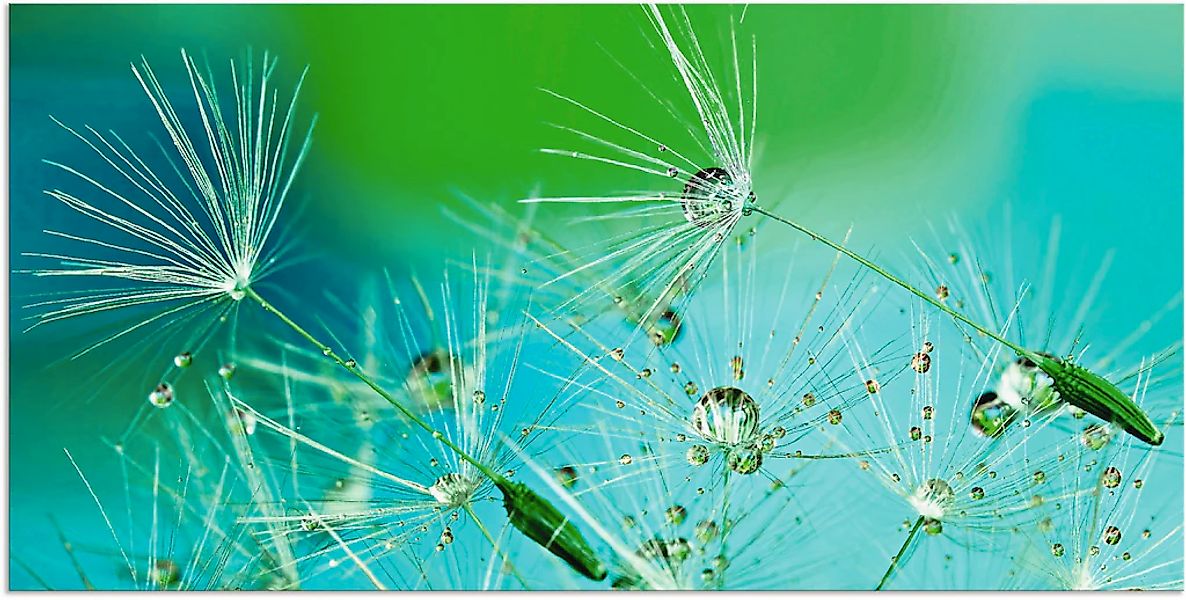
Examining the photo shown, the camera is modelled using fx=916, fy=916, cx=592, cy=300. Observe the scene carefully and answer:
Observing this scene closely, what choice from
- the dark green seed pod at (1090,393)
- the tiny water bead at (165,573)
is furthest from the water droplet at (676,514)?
the tiny water bead at (165,573)

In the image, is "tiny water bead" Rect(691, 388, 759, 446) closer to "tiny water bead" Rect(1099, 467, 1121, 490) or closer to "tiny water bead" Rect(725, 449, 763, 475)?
"tiny water bead" Rect(725, 449, 763, 475)

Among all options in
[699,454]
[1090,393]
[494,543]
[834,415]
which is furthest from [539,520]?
[1090,393]

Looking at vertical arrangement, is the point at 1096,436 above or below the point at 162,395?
above

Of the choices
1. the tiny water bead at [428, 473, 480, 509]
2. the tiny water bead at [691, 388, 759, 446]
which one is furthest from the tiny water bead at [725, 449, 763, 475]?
the tiny water bead at [428, 473, 480, 509]

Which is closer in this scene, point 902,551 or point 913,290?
point 913,290

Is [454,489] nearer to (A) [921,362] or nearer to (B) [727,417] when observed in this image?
(B) [727,417]

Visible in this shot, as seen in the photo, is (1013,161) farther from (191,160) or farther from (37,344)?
(37,344)

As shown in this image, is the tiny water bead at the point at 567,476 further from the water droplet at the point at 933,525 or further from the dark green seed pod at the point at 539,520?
the water droplet at the point at 933,525

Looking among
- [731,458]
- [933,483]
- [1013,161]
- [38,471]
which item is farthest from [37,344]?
[1013,161]
